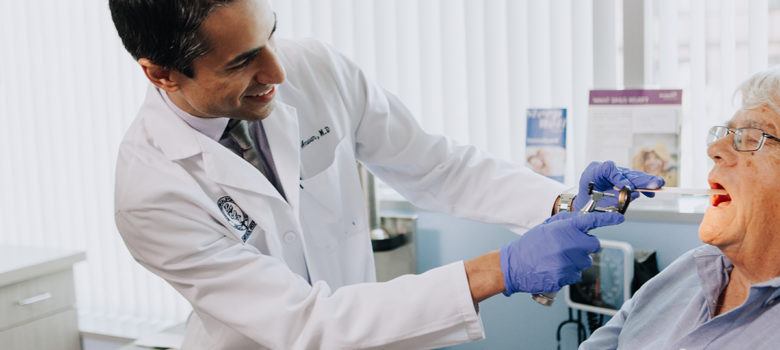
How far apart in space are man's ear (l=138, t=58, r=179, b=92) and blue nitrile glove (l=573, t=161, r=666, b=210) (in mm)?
775

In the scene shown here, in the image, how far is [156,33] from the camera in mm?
1242

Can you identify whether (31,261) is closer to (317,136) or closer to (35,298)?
(35,298)

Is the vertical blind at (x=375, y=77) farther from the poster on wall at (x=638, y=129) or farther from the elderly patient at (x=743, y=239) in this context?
the elderly patient at (x=743, y=239)

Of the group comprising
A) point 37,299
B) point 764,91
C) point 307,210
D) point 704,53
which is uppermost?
point 704,53

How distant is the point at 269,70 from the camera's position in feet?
4.37

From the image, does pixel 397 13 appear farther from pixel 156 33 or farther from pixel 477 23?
pixel 156 33

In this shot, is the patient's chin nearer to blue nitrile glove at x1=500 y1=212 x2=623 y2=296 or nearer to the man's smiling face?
blue nitrile glove at x1=500 y1=212 x2=623 y2=296

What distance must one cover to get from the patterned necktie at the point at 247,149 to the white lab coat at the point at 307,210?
0.06 metres

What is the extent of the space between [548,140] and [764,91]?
2.84 feet

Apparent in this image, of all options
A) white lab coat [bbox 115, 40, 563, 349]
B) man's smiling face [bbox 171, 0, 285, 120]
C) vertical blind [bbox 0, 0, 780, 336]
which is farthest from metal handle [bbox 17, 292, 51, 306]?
man's smiling face [bbox 171, 0, 285, 120]

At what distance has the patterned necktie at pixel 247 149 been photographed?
5.10 ft

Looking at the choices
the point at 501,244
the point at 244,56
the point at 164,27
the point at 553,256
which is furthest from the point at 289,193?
the point at 501,244

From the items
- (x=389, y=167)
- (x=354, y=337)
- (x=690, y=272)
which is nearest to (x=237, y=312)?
(x=354, y=337)

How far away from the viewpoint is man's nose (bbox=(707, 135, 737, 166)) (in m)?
1.28
